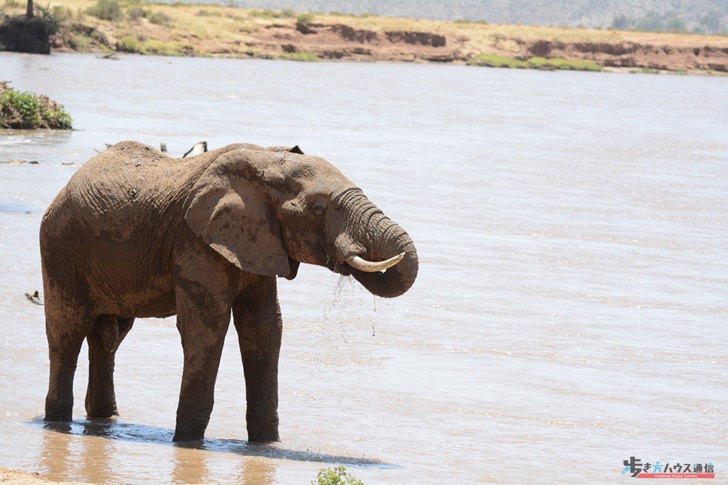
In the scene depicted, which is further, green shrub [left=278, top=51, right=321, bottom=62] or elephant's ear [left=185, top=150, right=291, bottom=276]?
green shrub [left=278, top=51, right=321, bottom=62]

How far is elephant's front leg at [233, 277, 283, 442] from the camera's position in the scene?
8.16 meters

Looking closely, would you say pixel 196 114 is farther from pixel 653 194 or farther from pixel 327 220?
pixel 327 220

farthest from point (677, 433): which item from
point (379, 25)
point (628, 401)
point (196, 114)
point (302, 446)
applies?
point (379, 25)

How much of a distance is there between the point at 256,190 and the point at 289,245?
371 mm

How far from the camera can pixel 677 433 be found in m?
9.73

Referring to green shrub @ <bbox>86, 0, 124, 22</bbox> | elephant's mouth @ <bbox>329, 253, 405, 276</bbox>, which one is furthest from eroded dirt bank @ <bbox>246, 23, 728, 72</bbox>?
elephant's mouth @ <bbox>329, 253, 405, 276</bbox>

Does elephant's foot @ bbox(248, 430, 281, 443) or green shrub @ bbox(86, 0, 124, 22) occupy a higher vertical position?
elephant's foot @ bbox(248, 430, 281, 443)

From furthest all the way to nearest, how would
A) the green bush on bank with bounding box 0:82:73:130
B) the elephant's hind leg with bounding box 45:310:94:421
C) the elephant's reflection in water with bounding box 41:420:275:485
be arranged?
the green bush on bank with bounding box 0:82:73:130, the elephant's hind leg with bounding box 45:310:94:421, the elephant's reflection in water with bounding box 41:420:275:485

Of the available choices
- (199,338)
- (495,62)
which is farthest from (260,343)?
(495,62)

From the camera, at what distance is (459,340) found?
12.3 m

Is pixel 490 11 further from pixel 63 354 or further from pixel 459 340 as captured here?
pixel 63 354

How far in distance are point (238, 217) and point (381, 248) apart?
900 mm

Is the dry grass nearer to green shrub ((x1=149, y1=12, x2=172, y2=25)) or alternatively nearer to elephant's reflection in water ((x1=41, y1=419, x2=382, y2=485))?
green shrub ((x1=149, y1=12, x2=172, y2=25))

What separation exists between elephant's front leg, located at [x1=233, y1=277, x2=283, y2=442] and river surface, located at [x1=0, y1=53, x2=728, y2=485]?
26 centimetres
